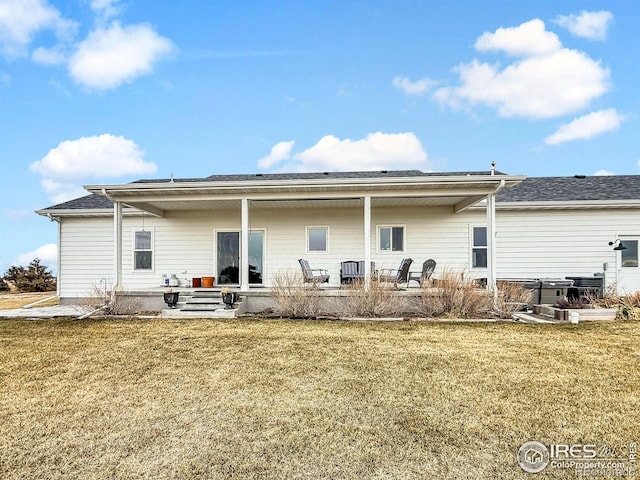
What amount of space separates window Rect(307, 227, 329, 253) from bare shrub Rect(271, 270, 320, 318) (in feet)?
11.1

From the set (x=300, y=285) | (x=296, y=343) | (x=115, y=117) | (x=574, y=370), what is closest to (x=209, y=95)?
→ (x=115, y=117)

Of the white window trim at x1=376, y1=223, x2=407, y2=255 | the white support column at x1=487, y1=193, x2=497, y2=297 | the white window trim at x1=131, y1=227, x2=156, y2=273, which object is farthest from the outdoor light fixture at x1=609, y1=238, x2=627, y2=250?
the white window trim at x1=131, y1=227, x2=156, y2=273

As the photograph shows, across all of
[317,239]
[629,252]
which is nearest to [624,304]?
[629,252]

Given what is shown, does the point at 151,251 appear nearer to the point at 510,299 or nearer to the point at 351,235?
the point at 351,235

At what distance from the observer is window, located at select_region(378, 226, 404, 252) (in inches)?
495

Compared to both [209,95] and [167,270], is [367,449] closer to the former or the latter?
[167,270]

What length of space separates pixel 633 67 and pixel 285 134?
12.4m

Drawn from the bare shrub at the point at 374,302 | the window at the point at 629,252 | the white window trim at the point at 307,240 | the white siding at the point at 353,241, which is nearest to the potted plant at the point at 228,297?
the bare shrub at the point at 374,302

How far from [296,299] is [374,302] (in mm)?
1723

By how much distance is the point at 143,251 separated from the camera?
A: 510 inches

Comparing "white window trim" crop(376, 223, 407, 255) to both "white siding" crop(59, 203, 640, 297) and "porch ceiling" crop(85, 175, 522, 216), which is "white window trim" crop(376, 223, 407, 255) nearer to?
"white siding" crop(59, 203, 640, 297)

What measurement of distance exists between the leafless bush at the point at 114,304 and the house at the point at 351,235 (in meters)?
1.78

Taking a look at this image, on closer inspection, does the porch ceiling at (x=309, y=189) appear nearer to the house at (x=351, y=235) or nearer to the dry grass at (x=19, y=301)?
the house at (x=351, y=235)

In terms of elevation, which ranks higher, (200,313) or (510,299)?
(510,299)
